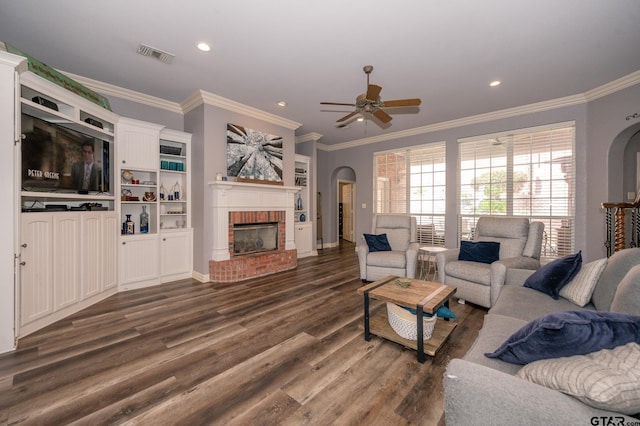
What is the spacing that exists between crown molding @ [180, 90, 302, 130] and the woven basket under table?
398cm

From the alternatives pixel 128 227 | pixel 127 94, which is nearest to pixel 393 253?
pixel 128 227

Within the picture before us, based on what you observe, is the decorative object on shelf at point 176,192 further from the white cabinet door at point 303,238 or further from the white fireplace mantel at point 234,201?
the white cabinet door at point 303,238

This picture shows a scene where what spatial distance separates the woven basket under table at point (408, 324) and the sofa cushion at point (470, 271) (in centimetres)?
115

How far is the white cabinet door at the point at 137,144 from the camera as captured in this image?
3672 millimetres

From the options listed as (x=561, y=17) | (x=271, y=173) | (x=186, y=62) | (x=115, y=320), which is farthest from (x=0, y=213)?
(x=561, y=17)

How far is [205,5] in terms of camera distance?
7.45 feet

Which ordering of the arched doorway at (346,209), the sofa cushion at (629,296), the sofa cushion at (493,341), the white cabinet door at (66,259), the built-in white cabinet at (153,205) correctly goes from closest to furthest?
the sofa cushion at (493,341), the sofa cushion at (629,296), the white cabinet door at (66,259), the built-in white cabinet at (153,205), the arched doorway at (346,209)

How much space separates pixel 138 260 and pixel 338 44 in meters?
3.93

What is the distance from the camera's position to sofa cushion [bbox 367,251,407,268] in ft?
12.3

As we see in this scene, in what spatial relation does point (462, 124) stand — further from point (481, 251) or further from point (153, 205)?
point (153, 205)

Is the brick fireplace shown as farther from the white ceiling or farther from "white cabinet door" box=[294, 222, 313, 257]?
the white ceiling

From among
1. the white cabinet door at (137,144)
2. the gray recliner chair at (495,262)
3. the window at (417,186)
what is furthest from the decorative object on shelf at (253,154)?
the gray recliner chair at (495,262)

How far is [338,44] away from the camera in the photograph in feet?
9.18

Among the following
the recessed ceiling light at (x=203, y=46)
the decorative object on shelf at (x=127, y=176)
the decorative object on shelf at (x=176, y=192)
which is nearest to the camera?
the recessed ceiling light at (x=203, y=46)
